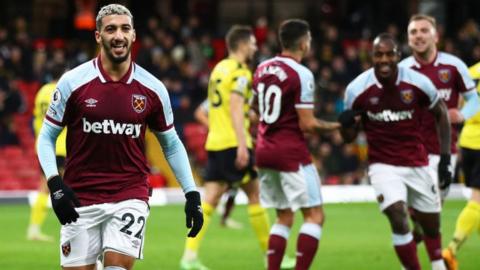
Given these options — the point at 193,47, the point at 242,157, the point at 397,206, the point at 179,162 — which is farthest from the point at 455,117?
the point at 193,47

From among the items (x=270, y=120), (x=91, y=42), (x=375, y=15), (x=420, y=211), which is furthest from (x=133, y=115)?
(x=375, y=15)

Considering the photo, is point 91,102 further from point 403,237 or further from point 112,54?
point 403,237

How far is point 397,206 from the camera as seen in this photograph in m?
8.87

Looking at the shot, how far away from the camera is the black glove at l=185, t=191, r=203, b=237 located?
6.80 meters

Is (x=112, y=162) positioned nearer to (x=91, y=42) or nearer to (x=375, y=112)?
(x=375, y=112)

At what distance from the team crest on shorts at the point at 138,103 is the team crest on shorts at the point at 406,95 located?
2.88 m

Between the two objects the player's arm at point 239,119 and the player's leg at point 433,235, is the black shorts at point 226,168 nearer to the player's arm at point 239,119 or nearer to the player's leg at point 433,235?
the player's arm at point 239,119

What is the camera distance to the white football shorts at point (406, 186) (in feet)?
29.4

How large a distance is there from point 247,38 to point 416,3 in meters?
16.7

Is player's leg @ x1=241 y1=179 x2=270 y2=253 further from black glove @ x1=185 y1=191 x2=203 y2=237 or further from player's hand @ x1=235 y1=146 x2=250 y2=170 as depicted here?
black glove @ x1=185 y1=191 x2=203 y2=237

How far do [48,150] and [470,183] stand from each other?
18.0 ft

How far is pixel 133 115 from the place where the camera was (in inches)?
265

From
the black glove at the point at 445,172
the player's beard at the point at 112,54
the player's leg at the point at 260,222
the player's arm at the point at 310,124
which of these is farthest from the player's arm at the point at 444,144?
the player's beard at the point at 112,54

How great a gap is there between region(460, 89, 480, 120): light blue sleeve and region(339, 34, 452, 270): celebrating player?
2.28ft
